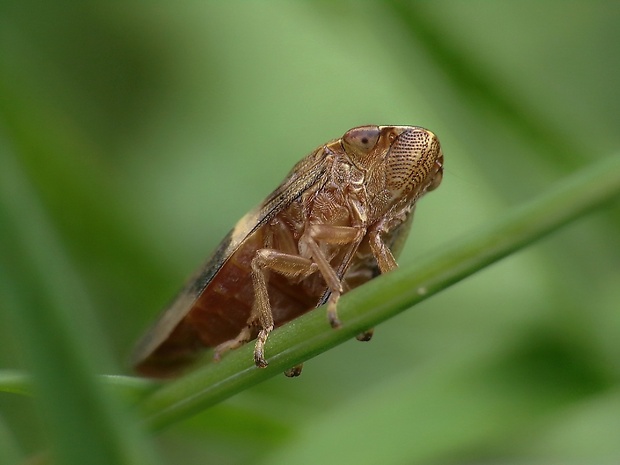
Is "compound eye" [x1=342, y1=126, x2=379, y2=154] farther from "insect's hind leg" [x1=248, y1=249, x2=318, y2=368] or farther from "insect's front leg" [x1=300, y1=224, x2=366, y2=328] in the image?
"insect's hind leg" [x1=248, y1=249, x2=318, y2=368]

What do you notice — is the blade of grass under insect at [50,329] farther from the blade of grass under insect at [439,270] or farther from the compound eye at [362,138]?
A: the compound eye at [362,138]

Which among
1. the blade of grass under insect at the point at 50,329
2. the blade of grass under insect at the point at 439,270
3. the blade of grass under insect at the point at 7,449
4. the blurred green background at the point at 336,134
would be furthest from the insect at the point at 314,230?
the blade of grass under insect at the point at 50,329

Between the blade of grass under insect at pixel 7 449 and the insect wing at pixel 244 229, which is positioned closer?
the blade of grass under insect at pixel 7 449

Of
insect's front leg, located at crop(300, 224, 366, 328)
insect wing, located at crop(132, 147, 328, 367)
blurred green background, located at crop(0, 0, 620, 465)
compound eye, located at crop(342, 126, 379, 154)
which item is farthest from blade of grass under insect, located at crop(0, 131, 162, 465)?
compound eye, located at crop(342, 126, 379, 154)

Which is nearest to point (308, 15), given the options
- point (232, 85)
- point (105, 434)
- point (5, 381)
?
point (232, 85)

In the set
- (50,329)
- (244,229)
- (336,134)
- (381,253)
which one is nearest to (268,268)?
(244,229)

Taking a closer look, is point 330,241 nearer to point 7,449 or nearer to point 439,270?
point 439,270

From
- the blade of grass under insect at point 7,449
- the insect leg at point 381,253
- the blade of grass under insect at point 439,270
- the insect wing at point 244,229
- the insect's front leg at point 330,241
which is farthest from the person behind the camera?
the insect wing at point 244,229
